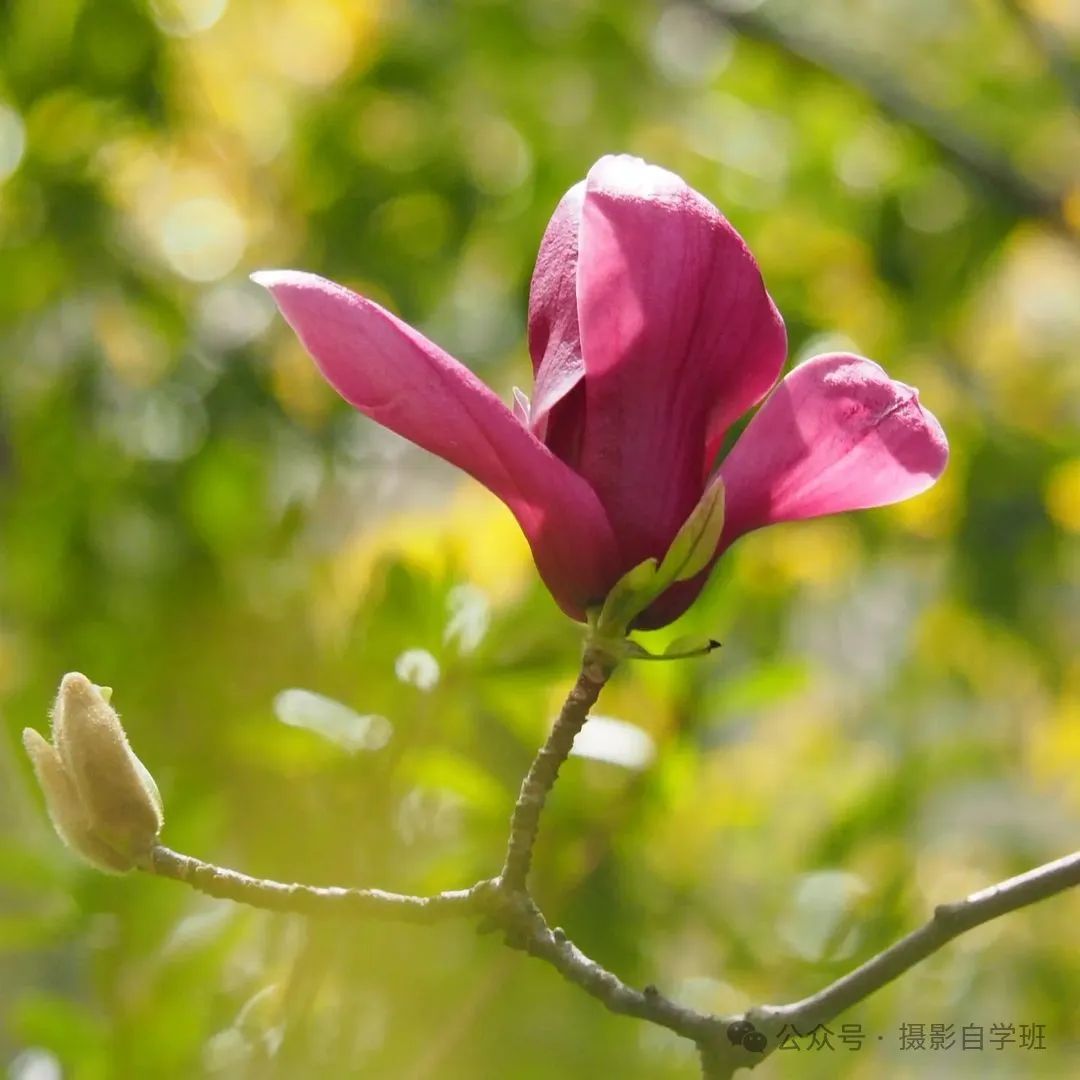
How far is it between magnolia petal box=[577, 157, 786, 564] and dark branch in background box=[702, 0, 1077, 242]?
796 millimetres

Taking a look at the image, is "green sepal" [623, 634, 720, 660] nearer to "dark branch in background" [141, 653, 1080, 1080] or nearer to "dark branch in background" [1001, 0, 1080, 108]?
"dark branch in background" [141, 653, 1080, 1080]

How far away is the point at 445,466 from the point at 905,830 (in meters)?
0.68

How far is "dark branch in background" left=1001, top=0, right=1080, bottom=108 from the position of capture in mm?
1099

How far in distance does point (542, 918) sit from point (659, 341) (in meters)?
0.16

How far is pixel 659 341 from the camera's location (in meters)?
0.37

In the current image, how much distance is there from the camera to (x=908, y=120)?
43.8 inches

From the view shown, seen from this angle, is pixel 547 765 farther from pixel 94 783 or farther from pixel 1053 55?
pixel 1053 55

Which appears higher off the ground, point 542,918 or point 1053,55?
point 1053,55

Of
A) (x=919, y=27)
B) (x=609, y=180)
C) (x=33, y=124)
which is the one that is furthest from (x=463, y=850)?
(x=919, y=27)

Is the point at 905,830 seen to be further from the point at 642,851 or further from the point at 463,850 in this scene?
the point at 463,850

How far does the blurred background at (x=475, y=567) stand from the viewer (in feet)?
2.20

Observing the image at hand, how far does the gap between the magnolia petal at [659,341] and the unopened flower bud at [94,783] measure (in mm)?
143

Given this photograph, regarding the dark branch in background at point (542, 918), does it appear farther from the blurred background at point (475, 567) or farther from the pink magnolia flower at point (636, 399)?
the blurred background at point (475, 567)

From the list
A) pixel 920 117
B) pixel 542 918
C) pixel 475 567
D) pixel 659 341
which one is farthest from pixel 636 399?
pixel 920 117
